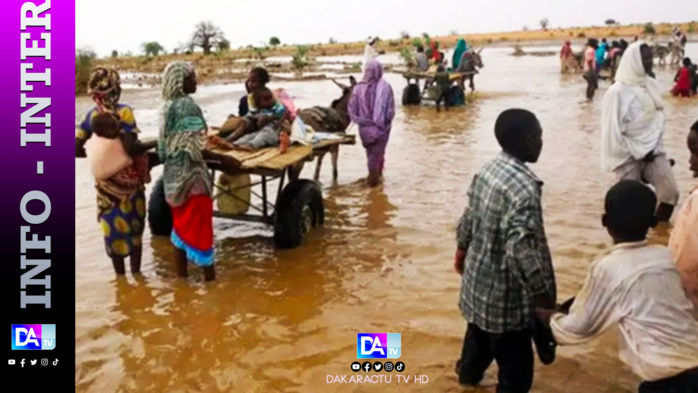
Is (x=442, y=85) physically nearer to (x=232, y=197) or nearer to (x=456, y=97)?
(x=456, y=97)

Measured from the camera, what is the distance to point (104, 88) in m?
5.25

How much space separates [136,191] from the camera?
18.4 feet

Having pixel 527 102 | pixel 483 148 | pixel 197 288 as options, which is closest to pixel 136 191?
pixel 197 288

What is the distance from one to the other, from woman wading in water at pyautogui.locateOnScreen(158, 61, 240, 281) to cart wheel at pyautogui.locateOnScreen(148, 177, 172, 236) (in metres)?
1.42

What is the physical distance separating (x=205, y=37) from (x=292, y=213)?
4971cm

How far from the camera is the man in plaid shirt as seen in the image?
10.5 feet

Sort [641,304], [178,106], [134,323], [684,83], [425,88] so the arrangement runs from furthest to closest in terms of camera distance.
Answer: [425,88] < [684,83] < [178,106] < [134,323] < [641,304]

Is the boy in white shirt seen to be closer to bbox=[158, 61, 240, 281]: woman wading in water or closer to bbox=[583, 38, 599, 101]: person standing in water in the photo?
bbox=[158, 61, 240, 281]: woman wading in water

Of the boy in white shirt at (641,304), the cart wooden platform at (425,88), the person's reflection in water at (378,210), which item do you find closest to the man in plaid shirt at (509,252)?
the boy in white shirt at (641,304)

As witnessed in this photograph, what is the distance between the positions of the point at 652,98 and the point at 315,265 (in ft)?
11.0

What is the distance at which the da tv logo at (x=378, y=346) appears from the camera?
15.0 ft

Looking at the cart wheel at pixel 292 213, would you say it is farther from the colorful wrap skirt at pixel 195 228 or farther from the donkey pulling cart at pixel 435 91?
the donkey pulling cart at pixel 435 91

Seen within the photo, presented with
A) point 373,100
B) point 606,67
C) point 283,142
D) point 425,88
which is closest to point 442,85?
point 425,88

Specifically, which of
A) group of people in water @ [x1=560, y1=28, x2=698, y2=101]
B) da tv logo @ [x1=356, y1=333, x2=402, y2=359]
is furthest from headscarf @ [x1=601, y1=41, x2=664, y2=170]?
group of people in water @ [x1=560, y1=28, x2=698, y2=101]
